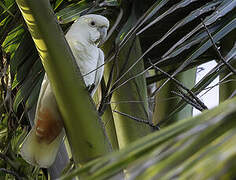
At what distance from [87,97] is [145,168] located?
663mm

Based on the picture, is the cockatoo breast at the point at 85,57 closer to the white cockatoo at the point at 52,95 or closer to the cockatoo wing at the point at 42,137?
the white cockatoo at the point at 52,95

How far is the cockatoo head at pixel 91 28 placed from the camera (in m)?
1.36

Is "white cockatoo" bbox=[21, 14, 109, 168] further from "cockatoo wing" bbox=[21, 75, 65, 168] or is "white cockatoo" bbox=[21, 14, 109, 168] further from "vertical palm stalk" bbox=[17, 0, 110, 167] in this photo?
"vertical palm stalk" bbox=[17, 0, 110, 167]

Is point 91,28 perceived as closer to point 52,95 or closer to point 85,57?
point 85,57

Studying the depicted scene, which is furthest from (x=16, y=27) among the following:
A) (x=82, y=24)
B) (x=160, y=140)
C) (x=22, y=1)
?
(x=160, y=140)

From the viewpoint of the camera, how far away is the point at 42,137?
132 cm

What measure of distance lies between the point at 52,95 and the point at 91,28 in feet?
0.95

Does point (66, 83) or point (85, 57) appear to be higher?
point (66, 83)

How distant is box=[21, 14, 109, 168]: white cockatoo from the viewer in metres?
1.26

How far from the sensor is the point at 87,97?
36.9 inches

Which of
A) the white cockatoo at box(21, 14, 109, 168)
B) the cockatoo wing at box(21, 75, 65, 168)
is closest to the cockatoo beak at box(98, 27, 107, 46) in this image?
the white cockatoo at box(21, 14, 109, 168)

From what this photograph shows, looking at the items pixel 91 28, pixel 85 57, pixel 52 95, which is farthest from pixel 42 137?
pixel 91 28

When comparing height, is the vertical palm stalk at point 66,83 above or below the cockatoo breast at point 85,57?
above

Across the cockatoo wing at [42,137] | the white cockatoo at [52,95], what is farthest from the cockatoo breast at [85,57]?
the cockatoo wing at [42,137]
